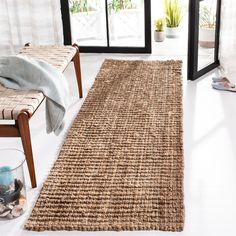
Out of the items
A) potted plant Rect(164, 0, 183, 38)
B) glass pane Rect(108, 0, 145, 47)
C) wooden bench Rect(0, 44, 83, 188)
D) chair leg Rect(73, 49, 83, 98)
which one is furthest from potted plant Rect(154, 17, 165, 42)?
wooden bench Rect(0, 44, 83, 188)

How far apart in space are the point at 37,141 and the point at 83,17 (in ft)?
6.19

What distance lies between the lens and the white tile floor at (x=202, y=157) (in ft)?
7.88

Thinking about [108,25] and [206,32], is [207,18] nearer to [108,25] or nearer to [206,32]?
[206,32]

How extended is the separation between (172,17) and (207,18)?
4.00ft

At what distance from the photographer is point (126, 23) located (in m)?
4.72

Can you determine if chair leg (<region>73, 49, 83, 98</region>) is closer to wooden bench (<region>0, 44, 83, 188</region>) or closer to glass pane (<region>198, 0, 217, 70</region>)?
wooden bench (<region>0, 44, 83, 188</region>)

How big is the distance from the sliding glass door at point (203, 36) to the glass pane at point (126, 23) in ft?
2.57

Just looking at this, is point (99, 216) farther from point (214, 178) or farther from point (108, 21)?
point (108, 21)

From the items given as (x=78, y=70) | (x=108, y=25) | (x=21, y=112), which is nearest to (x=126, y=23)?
(x=108, y=25)

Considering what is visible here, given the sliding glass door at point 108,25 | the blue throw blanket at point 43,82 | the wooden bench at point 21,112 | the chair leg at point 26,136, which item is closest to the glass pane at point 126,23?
the sliding glass door at point 108,25

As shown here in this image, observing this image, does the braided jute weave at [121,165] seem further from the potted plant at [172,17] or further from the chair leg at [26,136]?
the potted plant at [172,17]

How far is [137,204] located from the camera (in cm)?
252

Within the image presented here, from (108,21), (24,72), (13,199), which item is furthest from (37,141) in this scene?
(108,21)

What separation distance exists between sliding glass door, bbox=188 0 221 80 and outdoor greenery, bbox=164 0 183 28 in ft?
3.49
